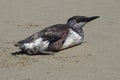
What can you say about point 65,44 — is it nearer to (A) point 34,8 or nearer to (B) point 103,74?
(B) point 103,74

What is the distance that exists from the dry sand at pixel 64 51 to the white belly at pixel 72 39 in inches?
3.6

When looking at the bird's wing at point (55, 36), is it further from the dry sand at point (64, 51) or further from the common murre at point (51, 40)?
the dry sand at point (64, 51)

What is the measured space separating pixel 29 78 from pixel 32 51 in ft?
3.30

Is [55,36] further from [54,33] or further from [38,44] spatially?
[38,44]

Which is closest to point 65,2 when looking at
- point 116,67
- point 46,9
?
point 46,9

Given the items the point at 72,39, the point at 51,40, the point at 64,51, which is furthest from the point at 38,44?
the point at 72,39

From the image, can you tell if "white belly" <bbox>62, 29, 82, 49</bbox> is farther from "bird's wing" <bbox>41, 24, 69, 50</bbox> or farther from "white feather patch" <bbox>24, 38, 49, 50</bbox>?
"white feather patch" <bbox>24, 38, 49, 50</bbox>

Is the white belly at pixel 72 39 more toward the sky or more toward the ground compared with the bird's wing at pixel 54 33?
more toward the ground

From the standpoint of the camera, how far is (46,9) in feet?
34.4

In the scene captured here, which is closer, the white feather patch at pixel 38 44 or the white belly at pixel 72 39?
the white feather patch at pixel 38 44

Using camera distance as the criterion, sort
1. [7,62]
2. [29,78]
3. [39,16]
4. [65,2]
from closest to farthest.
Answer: [29,78], [7,62], [39,16], [65,2]

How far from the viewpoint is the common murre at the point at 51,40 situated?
7.64 meters

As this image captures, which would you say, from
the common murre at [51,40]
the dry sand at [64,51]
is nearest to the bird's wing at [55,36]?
the common murre at [51,40]

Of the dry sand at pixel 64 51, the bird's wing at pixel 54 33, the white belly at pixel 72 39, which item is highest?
the bird's wing at pixel 54 33
